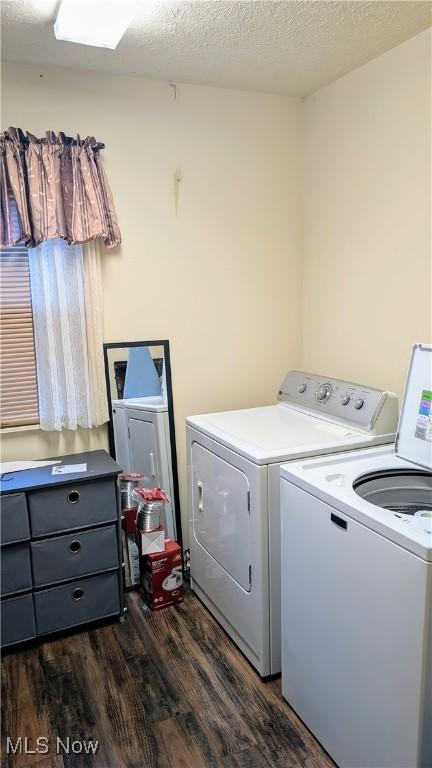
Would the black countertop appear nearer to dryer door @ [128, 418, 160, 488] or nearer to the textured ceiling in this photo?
dryer door @ [128, 418, 160, 488]

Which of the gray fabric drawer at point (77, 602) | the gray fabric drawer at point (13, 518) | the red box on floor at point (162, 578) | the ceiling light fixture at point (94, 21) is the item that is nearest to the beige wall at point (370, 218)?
the ceiling light fixture at point (94, 21)

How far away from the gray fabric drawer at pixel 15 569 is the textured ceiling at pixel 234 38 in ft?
6.63

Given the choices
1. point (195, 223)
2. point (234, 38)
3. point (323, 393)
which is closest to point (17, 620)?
point (323, 393)

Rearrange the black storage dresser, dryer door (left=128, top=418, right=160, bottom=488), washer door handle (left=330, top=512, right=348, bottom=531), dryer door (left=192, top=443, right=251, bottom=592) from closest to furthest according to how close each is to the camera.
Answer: washer door handle (left=330, top=512, right=348, bottom=531) < dryer door (left=192, top=443, right=251, bottom=592) < the black storage dresser < dryer door (left=128, top=418, right=160, bottom=488)

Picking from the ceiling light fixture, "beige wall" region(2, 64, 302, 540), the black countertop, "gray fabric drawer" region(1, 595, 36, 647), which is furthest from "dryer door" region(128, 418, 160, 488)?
the ceiling light fixture

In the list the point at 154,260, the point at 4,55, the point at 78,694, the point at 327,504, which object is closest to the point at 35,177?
the point at 4,55

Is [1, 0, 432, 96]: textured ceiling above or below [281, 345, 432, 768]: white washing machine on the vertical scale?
above

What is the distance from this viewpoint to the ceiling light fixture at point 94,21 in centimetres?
178

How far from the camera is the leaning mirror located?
2.68 metres

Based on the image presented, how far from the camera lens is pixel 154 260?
8.86 feet

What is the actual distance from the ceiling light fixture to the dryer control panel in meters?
1.67

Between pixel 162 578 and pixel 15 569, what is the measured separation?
0.68 meters

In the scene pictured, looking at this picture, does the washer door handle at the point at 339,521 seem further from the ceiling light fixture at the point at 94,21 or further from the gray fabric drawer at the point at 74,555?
the ceiling light fixture at the point at 94,21

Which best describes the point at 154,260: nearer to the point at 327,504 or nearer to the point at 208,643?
the point at 327,504
